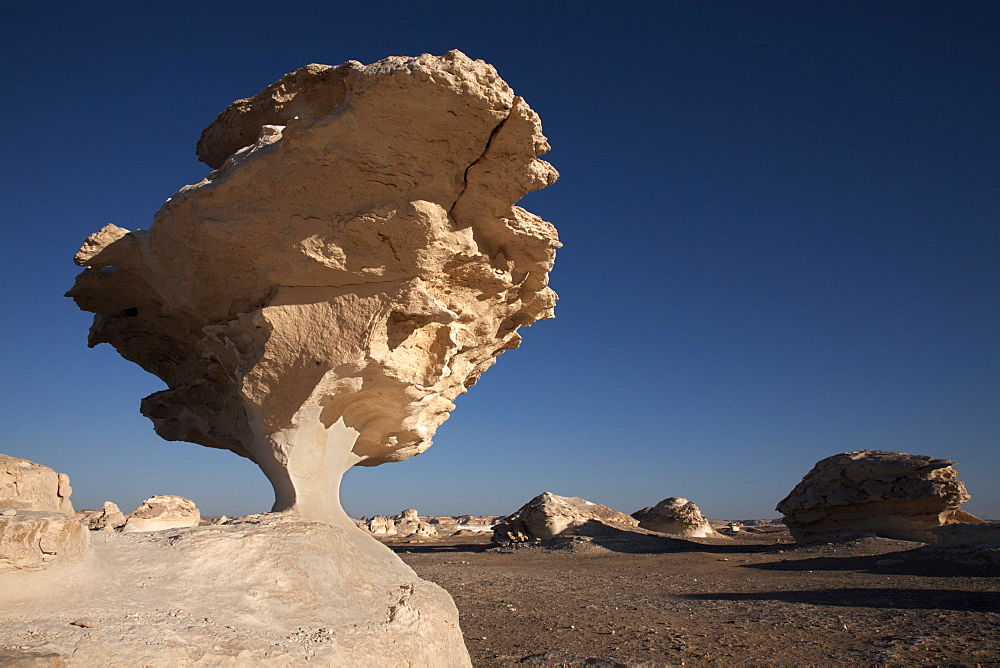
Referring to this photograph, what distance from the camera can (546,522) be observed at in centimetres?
1962

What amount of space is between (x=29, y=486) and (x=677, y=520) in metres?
22.7

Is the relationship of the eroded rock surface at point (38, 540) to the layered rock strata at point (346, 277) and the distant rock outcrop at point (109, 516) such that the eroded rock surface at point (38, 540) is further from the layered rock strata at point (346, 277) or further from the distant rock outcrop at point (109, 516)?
the distant rock outcrop at point (109, 516)

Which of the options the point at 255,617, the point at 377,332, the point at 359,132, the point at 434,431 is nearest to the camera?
the point at 255,617

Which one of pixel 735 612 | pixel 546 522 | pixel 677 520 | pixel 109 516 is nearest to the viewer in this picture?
pixel 735 612

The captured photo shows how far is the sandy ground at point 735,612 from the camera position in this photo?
551cm

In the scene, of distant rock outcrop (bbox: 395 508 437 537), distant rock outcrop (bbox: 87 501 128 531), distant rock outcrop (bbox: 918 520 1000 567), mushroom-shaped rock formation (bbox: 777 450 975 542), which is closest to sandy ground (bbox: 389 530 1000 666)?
distant rock outcrop (bbox: 918 520 1000 567)

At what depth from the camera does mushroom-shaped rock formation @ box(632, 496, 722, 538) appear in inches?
891

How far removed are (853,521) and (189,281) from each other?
747 inches

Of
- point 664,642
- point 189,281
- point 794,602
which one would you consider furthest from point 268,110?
point 794,602

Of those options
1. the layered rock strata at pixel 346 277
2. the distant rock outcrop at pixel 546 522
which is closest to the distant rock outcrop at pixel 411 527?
the distant rock outcrop at pixel 546 522

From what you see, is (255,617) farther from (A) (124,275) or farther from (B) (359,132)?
(A) (124,275)

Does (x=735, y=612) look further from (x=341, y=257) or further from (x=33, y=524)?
(x=33, y=524)

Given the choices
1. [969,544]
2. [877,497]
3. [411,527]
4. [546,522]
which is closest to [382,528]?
[411,527]

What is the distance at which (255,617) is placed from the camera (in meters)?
3.39
